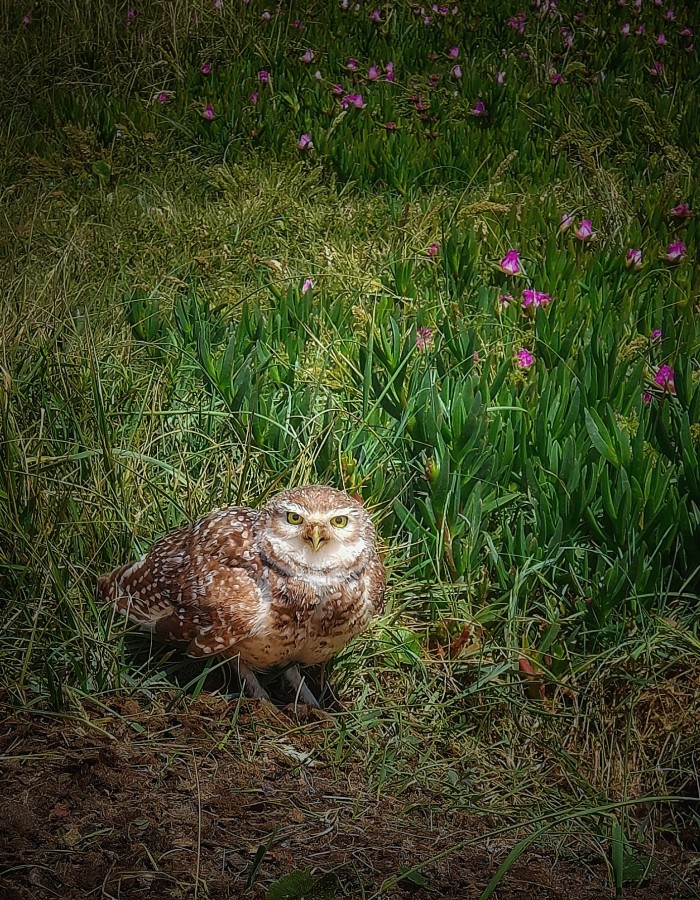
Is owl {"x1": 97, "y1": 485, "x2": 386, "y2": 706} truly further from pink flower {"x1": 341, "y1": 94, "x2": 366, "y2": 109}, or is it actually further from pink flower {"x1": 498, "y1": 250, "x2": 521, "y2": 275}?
pink flower {"x1": 341, "y1": 94, "x2": 366, "y2": 109}

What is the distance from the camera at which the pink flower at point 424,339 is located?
3.30m

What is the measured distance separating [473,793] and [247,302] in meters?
2.04

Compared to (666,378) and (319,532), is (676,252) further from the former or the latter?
(319,532)

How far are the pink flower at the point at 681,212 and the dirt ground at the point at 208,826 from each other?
2.92 meters

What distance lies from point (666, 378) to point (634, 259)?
1.02 m

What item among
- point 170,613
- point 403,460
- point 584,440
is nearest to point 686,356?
point 584,440

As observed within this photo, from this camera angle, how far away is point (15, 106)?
18.8ft

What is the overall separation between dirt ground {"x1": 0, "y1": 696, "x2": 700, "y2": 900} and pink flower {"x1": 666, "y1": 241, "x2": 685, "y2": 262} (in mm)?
2566

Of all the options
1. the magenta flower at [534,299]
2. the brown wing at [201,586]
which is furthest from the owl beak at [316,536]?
the magenta flower at [534,299]

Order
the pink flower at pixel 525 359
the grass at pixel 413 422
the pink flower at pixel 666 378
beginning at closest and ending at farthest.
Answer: the grass at pixel 413 422
the pink flower at pixel 666 378
the pink flower at pixel 525 359

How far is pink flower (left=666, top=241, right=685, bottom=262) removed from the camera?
3930 millimetres

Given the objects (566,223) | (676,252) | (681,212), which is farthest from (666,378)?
(681,212)

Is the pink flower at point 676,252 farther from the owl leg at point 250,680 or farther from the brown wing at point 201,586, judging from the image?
the owl leg at point 250,680

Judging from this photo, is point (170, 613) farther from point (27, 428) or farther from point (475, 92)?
point (475, 92)
